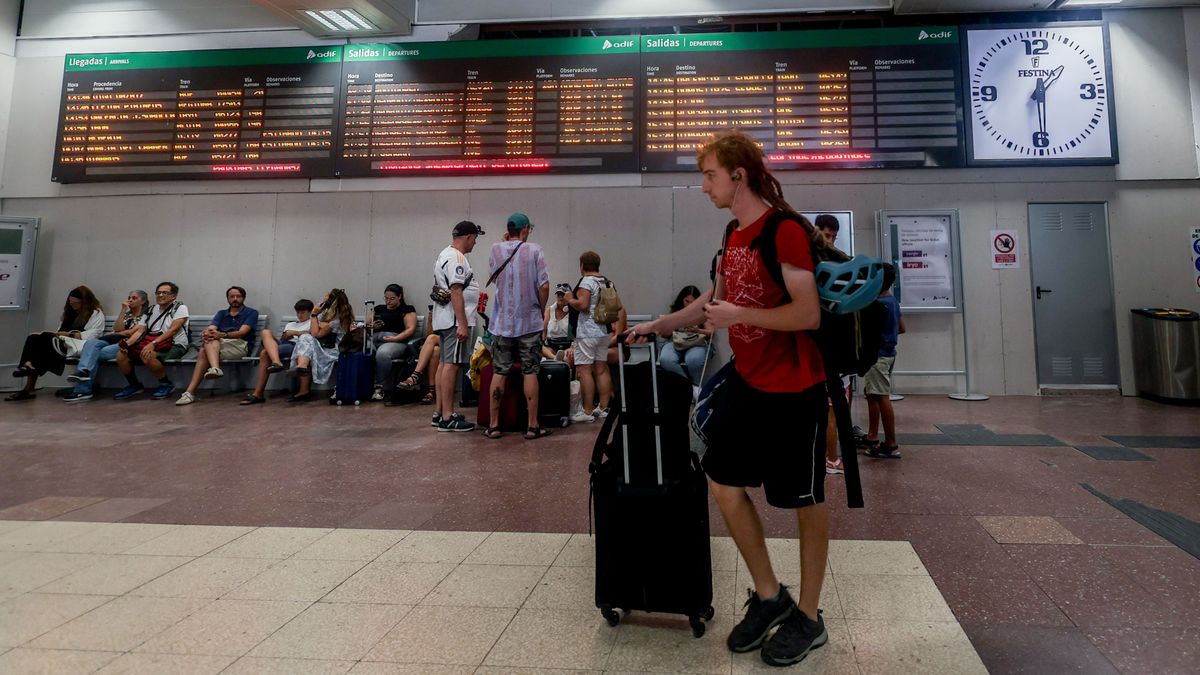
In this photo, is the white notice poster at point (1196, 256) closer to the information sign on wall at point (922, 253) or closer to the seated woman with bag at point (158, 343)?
the information sign on wall at point (922, 253)

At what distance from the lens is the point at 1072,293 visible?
6.99m

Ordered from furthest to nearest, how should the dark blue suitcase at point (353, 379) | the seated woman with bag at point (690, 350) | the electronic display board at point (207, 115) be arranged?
the electronic display board at point (207, 115)
the dark blue suitcase at point (353, 379)
the seated woman with bag at point (690, 350)

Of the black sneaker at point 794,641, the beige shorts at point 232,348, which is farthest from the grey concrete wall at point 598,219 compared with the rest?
the black sneaker at point 794,641

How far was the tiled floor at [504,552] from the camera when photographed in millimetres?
1706

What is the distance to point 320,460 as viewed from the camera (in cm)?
412

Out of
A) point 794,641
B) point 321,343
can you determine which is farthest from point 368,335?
point 794,641

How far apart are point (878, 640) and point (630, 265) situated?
6.10 m

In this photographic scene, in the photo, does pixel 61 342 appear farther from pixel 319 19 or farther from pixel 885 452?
pixel 885 452

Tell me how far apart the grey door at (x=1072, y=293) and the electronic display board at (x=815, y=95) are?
162 centimetres

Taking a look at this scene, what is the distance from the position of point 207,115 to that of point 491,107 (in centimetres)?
405

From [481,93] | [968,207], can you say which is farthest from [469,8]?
[968,207]

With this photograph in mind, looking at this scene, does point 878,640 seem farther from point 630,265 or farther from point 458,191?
point 458,191

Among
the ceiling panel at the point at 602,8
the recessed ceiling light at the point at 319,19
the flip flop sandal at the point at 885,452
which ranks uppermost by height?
the ceiling panel at the point at 602,8

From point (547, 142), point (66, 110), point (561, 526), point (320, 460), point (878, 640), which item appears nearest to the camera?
point (878, 640)
